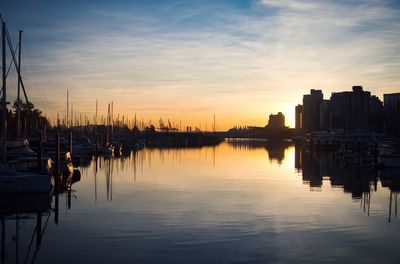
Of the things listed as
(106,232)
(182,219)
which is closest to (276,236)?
(182,219)

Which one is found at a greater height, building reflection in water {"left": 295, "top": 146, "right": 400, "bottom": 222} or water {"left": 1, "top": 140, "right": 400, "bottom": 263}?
water {"left": 1, "top": 140, "right": 400, "bottom": 263}

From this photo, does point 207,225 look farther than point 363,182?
No

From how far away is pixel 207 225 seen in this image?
2392 centimetres

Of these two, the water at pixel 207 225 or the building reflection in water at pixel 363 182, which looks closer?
the water at pixel 207 225

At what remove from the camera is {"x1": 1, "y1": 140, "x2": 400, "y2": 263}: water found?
18562mm

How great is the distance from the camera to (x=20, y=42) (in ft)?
165

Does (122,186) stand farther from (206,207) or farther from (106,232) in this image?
(106,232)

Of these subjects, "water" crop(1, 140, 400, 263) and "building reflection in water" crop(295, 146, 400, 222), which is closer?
"water" crop(1, 140, 400, 263)

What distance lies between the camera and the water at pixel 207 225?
18562mm

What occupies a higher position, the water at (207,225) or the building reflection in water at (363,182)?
the water at (207,225)

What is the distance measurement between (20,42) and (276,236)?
38583 mm

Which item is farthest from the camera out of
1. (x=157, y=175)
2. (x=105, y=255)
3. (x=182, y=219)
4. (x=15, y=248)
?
(x=157, y=175)

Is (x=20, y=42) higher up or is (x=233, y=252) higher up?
(x=20, y=42)

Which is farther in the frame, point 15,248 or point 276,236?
point 276,236
